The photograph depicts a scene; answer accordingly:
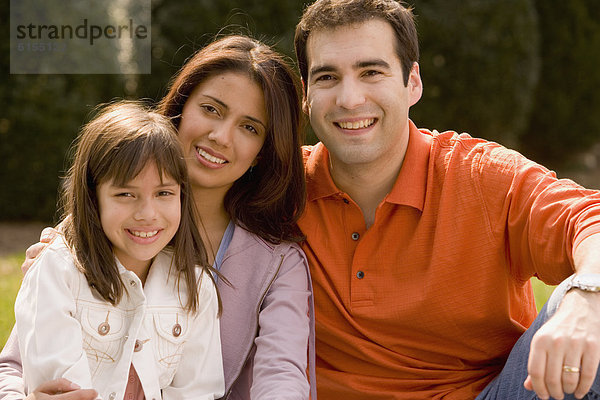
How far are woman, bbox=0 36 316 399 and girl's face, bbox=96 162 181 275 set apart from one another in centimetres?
38

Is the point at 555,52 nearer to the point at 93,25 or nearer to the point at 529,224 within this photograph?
the point at 93,25

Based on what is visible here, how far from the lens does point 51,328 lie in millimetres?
2293

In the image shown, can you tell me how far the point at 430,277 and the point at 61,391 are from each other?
1318 millimetres

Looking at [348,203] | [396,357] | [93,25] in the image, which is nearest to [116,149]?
[348,203]

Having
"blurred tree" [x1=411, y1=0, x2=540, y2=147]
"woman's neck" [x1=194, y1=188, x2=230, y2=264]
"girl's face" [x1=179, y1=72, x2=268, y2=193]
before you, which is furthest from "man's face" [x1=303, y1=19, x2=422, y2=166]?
"blurred tree" [x1=411, y1=0, x2=540, y2=147]

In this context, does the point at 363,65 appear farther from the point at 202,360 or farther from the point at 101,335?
the point at 101,335

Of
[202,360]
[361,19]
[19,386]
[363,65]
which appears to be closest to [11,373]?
[19,386]

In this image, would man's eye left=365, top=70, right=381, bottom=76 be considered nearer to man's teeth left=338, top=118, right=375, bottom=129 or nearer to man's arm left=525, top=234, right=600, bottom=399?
man's teeth left=338, top=118, right=375, bottom=129

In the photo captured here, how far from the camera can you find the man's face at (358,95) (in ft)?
9.54

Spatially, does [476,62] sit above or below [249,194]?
above

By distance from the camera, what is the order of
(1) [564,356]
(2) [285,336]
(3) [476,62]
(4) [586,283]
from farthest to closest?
(3) [476,62] → (2) [285,336] → (4) [586,283] → (1) [564,356]

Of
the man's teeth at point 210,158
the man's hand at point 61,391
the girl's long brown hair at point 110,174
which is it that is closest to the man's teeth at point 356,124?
the man's teeth at point 210,158

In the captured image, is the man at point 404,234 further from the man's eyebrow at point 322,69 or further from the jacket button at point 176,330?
the jacket button at point 176,330

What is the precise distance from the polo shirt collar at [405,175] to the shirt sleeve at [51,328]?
1.05 m
